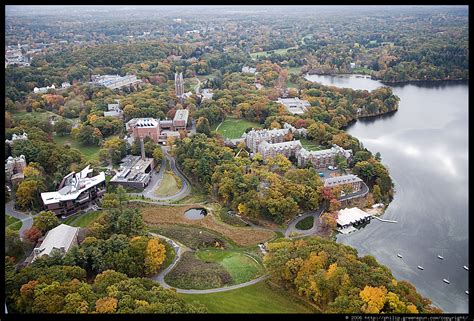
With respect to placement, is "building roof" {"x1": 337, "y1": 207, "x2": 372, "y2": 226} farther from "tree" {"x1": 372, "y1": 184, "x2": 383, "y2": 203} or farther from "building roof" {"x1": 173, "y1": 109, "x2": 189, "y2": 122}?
"building roof" {"x1": 173, "y1": 109, "x2": 189, "y2": 122}

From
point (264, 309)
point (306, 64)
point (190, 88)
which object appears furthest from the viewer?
point (306, 64)

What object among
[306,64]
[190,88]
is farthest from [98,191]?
[306,64]

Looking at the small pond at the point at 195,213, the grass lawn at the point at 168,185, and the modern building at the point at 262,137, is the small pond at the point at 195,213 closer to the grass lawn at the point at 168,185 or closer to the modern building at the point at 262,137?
the grass lawn at the point at 168,185

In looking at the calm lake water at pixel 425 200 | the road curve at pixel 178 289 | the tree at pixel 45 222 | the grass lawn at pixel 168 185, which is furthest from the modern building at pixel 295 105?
the tree at pixel 45 222

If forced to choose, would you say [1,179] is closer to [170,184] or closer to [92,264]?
[92,264]

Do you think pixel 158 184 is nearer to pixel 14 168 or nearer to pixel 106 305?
pixel 14 168

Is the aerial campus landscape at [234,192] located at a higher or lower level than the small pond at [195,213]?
higher

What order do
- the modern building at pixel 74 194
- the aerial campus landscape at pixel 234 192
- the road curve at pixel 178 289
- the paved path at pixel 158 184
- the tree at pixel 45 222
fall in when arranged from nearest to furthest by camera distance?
the aerial campus landscape at pixel 234 192 → the road curve at pixel 178 289 → the tree at pixel 45 222 → the modern building at pixel 74 194 → the paved path at pixel 158 184
